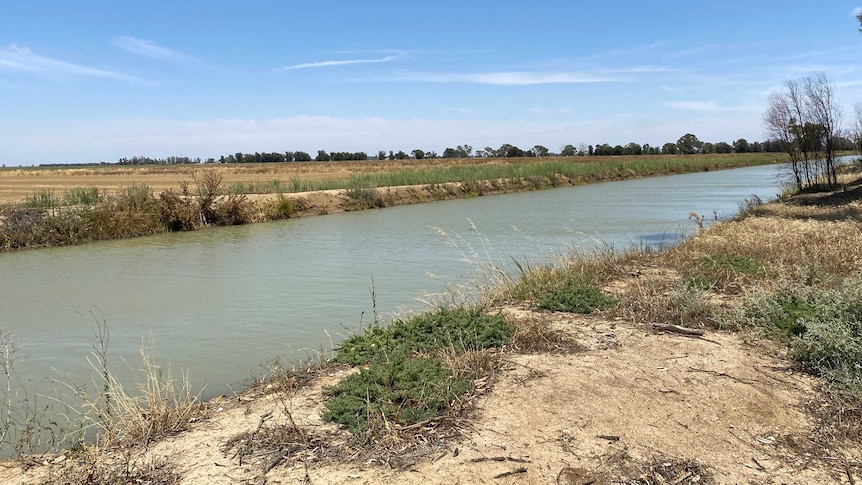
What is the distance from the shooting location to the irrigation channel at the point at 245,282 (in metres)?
6.24

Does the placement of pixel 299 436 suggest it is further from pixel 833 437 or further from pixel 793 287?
pixel 793 287

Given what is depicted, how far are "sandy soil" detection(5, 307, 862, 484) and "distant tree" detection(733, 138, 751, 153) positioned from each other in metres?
122

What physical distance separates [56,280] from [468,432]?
9930mm

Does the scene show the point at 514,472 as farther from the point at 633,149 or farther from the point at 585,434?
the point at 633,149

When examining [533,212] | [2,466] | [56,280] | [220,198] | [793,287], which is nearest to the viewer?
[2,466]

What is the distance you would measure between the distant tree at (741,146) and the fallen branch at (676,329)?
396 feet

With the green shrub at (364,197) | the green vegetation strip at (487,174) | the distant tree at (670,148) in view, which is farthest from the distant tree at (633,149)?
the green shrub at (364,197)

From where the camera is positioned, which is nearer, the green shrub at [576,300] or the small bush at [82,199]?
the green shrub at [576,300]

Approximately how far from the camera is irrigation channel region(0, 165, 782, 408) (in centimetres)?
624

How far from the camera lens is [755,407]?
3590mm

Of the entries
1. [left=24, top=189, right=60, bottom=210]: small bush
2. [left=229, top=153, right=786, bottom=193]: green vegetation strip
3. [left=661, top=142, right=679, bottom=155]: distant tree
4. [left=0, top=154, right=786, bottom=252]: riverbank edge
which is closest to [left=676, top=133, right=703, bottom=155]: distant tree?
[left=661, top=142, right=679, bottom=155]: distant tree

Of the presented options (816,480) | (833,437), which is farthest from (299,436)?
(833,437)

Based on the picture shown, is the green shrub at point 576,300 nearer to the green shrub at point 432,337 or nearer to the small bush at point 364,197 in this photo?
the green shrub at point 432,337

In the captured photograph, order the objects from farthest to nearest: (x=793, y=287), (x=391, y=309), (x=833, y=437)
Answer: (x=391, y=309) → (x=793, y=287) → (x=833, y=437)
